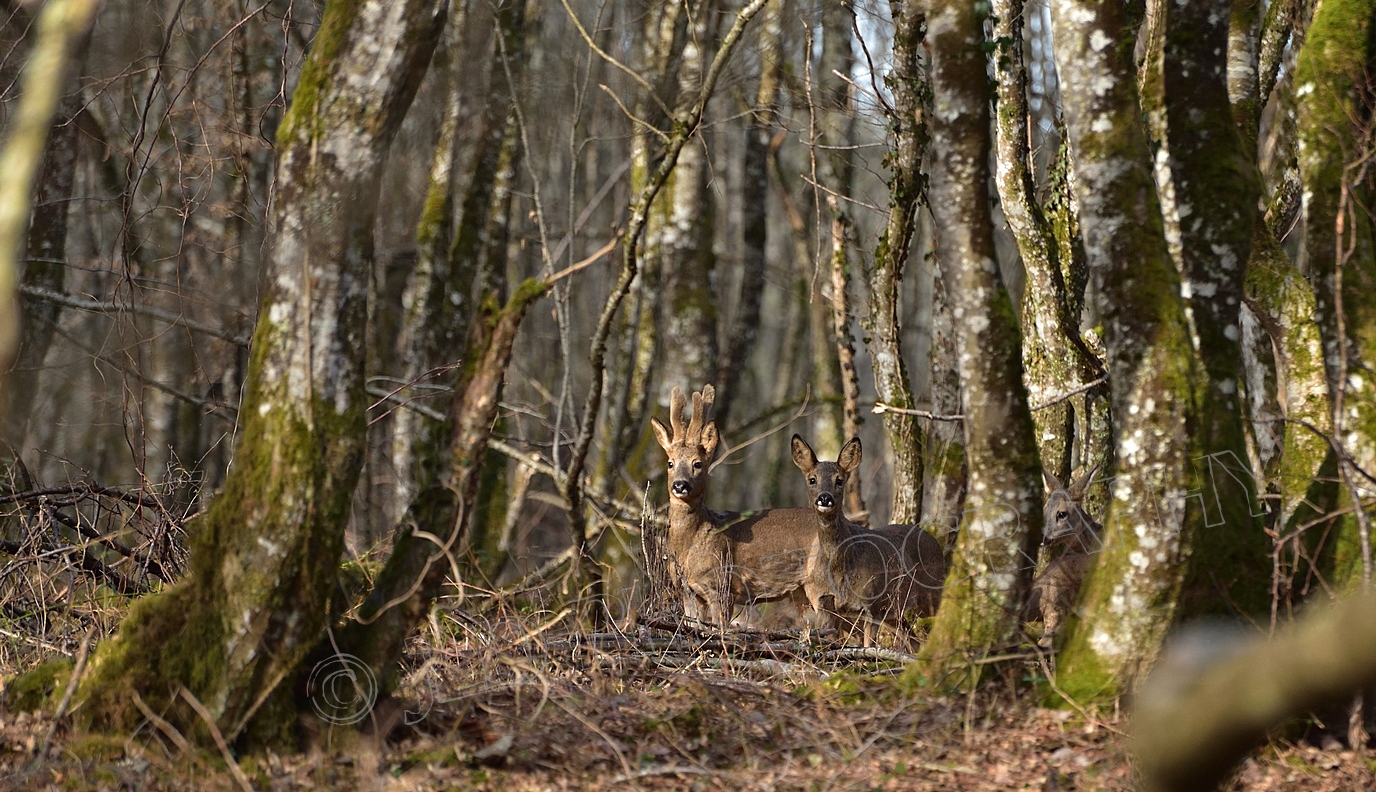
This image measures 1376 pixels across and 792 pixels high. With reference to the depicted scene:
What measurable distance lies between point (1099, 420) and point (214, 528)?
6.90 meters

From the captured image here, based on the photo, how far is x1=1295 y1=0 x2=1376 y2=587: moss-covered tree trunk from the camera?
249 inches

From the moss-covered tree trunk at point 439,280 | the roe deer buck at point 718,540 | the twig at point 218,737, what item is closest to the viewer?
the twig at point 218,737

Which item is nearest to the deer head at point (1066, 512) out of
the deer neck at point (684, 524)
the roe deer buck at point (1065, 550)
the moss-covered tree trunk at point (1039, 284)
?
the roe deer buck at point (1065, 550)

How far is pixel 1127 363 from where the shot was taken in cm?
621

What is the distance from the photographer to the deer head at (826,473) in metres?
9.13

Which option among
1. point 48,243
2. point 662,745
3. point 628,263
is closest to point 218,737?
point 662,745

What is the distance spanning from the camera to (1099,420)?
10.1 m

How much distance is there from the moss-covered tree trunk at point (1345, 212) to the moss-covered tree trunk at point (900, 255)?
11.3 feet

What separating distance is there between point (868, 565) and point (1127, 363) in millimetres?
3362

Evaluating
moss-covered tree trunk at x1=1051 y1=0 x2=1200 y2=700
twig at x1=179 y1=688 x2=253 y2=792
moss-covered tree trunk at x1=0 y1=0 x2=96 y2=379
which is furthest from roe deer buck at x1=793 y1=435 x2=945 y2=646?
moss-covered tree trunk at x1=0 y1=0 x2=96 y2=379

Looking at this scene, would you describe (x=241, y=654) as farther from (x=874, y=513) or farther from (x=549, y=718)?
(x=874, y=513)

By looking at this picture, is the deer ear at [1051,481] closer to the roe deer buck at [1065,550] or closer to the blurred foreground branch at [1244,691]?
the roe deer buck at [1065,550]

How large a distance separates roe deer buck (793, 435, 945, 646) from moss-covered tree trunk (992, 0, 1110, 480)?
1563 millimetres

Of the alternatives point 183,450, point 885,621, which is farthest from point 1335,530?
point 183,450
